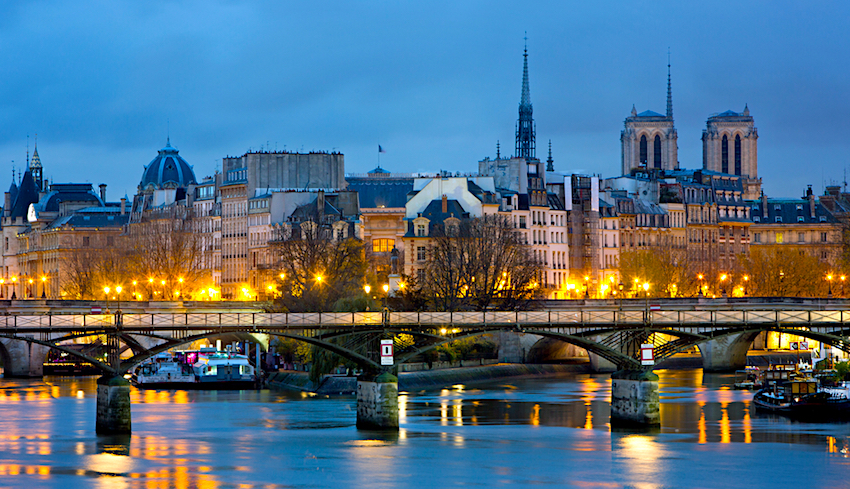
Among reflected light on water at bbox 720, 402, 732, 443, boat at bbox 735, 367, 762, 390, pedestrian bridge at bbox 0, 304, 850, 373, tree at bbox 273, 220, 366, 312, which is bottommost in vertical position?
reflected light on water at bbox 720, 402, 732, 443

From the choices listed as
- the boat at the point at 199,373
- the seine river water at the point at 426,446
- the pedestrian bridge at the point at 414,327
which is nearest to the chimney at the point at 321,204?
the boat at the point at 199,373

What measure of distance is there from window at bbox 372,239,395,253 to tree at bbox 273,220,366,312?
806 inches

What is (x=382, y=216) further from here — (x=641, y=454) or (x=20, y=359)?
(x=641, y=454)

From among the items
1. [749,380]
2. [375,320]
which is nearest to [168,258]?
[749,380]

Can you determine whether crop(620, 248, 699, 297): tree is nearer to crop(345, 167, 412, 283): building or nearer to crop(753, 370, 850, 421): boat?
crop(345, 167, 412, 283): building

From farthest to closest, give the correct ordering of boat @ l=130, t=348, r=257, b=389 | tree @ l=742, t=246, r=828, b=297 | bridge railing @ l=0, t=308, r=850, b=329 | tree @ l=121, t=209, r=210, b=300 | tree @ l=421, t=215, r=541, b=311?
tree @ l=121, t=209, r=210, b=300 < tree @ l=742, t=246, r=828, b=297 < tree @ l=421, t=215, r=541, b=311 < boat @ l=130, t=348, r=257, b=389 < bridge railing @ l=0, t=308, r=850, b=329

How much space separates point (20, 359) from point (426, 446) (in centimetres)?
5496

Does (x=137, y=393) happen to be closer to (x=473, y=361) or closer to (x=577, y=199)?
(x=473, y=361)

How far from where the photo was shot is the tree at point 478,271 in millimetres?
127562

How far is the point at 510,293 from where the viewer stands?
130 m

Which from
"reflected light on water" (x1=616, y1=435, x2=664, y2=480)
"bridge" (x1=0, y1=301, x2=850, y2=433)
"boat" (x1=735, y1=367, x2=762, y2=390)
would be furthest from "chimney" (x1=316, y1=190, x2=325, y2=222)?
"reflected light on water" (x1=616, y1=435, x2=664, y2=480)

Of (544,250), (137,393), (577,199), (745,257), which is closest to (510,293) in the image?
(137,393)

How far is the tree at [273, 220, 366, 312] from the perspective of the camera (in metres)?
126

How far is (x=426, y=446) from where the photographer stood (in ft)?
259
